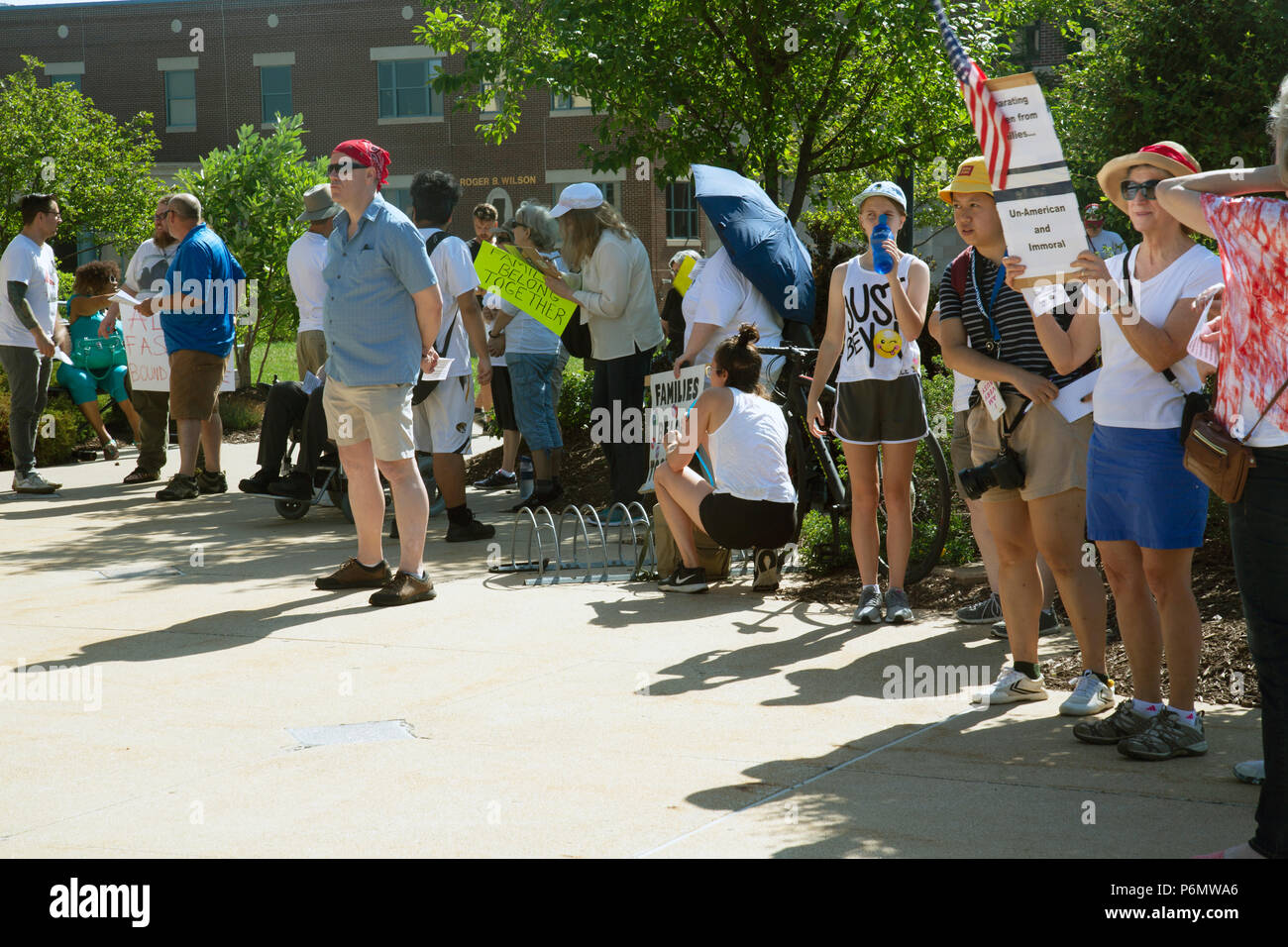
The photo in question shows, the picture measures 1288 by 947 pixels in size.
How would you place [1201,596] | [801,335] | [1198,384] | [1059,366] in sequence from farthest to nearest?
[801,335] → [1201,596] → [1059,366] → [1198,384]

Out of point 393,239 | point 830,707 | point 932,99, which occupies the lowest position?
point 830,707

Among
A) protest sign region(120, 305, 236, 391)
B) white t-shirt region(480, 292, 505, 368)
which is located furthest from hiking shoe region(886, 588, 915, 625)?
protest sign region(120, 305, 236, 391)

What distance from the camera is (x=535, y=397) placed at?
10352 mm

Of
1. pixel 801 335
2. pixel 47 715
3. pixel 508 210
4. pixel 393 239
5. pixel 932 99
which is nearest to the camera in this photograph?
pixel 47 715

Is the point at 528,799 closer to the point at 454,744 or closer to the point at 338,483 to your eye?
the point at 454,744

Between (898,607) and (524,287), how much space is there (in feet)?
12.2

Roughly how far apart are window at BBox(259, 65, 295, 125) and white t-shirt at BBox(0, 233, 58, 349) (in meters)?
28.9

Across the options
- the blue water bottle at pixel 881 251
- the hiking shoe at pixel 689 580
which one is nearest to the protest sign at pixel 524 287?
the hiking shoe at pixel 689 580

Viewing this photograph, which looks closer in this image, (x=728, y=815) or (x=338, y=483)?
(x=728, y=815)

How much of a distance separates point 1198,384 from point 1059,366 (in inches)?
18.3

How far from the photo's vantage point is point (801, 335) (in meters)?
8.40

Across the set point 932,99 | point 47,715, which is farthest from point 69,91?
point 47,715

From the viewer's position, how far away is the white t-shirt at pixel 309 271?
407 inches

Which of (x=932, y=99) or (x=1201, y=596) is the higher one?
(x=932, y=99)
